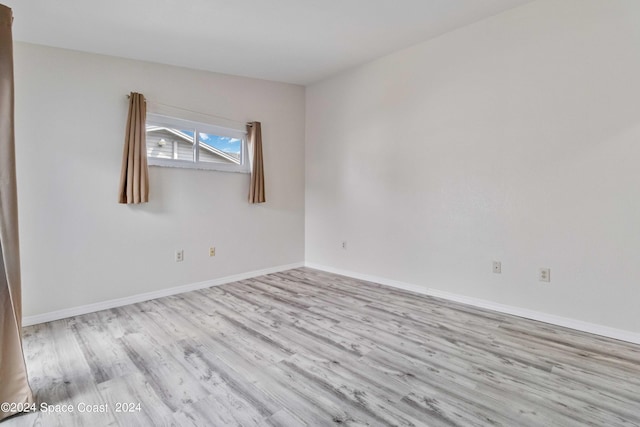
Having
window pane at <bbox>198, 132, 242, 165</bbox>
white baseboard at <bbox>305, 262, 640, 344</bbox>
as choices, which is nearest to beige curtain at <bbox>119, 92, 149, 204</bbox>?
window pane at <bbox>198, 132, 242, 165</bbox>

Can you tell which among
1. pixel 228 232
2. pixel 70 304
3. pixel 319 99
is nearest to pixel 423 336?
pixel 228 232

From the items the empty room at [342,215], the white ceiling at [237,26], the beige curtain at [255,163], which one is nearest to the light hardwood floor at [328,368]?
the empty room at [342,215]

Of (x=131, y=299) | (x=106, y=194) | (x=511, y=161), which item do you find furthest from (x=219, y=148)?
(x=511, y=161)

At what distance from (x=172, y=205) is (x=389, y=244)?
248 centimetres

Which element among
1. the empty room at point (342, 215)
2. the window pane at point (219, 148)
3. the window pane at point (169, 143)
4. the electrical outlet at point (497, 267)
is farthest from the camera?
the window pane at point (219, 148)

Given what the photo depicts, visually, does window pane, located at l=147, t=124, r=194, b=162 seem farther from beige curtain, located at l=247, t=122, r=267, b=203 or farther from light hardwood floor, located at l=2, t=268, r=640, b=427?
light hardwood floor, located at l=2, t=268, r=640, b=427

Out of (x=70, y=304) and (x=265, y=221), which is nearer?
(x=70, y=304)

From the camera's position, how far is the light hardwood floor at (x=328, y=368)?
151 cm

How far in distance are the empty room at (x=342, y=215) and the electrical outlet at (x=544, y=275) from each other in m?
0.02

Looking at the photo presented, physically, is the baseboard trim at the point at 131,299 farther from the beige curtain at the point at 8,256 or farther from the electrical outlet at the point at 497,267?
Answer: the electrical outlet at the point at 497,267

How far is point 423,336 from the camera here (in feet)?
7.69

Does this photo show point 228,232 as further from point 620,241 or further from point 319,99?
point 620,241

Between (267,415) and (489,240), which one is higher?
(489,240)

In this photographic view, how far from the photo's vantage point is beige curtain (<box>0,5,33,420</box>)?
1486 mm
